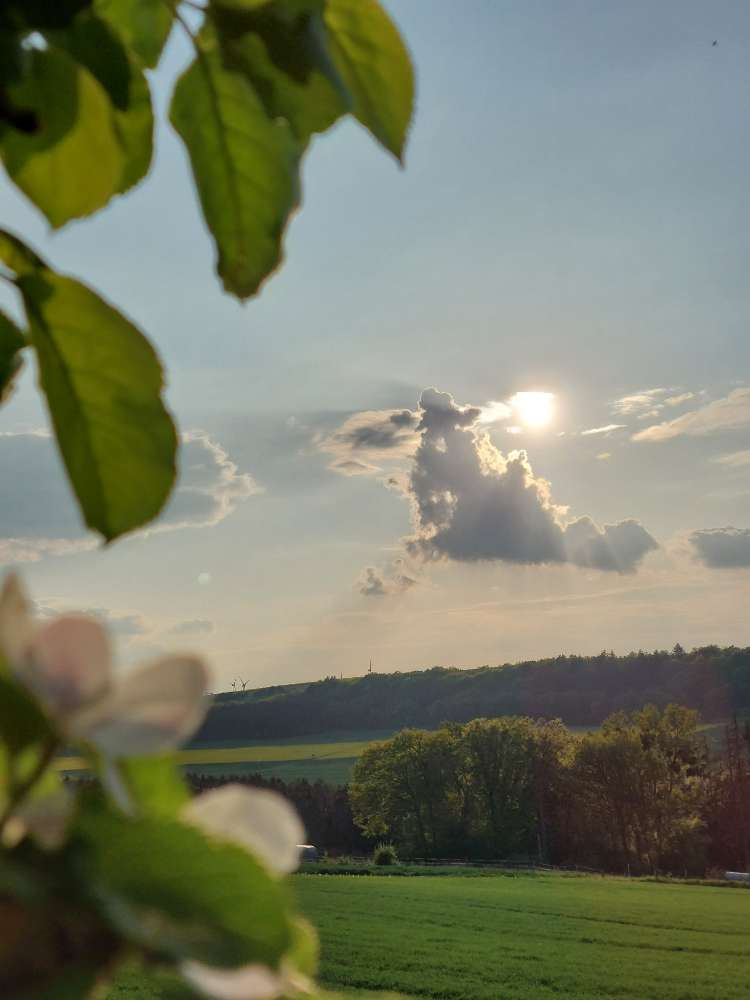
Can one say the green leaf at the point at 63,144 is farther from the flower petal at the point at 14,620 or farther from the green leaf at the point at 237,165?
the flower petal at the point at 14,620

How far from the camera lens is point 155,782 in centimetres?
20

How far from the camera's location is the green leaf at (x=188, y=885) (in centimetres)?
16

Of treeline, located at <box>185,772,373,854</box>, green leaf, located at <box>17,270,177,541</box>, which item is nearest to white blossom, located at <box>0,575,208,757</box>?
green leaf, located at <box>17,270,177,541</box>

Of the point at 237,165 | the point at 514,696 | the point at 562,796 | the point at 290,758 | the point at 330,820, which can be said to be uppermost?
the point at 237,165

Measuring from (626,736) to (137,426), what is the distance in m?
29.5

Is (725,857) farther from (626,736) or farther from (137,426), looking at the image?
(137,426)

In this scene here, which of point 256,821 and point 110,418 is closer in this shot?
point 256,821

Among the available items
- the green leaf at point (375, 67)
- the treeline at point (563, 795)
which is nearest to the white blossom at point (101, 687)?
the green leaf at point (375, 67)

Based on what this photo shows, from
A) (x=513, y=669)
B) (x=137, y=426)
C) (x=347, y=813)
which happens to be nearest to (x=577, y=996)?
(x=137, y=426)

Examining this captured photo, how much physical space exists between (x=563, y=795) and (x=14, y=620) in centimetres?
3097

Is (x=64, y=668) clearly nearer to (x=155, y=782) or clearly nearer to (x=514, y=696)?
(x=155, y=782)

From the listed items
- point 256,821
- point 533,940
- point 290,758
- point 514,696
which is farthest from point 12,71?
point 514,696

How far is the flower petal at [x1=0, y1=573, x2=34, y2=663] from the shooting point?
0.16 m

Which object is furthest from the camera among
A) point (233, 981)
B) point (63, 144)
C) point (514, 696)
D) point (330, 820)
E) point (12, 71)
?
point (514, 696)
